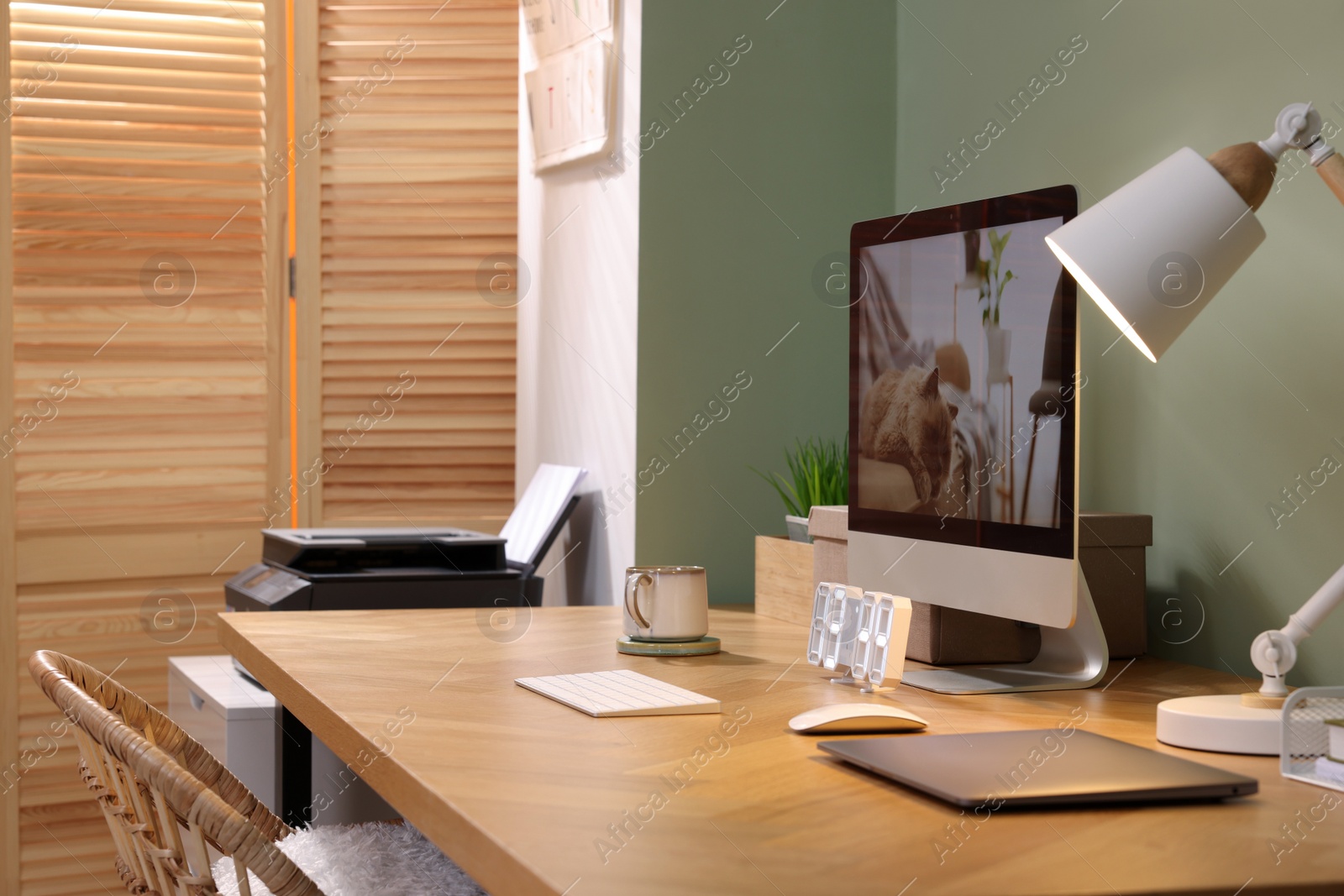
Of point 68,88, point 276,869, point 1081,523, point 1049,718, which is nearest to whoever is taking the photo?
point 276,869

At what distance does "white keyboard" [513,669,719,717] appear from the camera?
1212 millimetres

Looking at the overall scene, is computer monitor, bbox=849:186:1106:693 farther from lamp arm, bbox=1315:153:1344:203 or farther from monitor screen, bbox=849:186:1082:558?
lamp arm, bbox=1315:153:1344:203

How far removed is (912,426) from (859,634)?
256mm

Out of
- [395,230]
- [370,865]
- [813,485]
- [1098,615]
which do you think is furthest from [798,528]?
[395,230]

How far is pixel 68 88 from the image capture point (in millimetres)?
2580

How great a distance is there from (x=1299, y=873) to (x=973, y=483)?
0.63 metres

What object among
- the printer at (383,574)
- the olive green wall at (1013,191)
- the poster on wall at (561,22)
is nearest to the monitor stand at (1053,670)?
the olive green wall at (1013,191)

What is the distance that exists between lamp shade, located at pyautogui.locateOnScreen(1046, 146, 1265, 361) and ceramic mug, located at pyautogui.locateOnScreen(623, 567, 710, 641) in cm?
64

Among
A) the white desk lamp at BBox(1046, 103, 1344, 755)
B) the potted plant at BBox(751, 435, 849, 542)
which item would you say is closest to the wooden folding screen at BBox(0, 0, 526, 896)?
the potted plant at BBox(751, 435, 849, 542)

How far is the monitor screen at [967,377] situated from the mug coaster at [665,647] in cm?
23

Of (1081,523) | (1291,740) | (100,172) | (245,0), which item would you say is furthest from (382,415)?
(1291,740)

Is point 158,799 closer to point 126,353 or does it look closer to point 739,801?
point 739,801

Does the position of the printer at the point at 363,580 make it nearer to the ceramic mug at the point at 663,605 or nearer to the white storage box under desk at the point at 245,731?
the white storage box under desk at the point at 245,731

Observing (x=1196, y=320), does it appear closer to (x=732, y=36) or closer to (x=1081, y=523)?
(x=1081, y=523)
